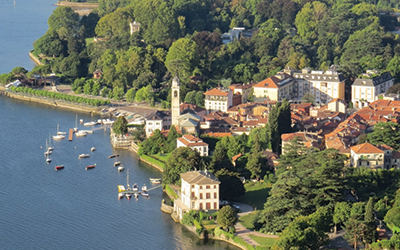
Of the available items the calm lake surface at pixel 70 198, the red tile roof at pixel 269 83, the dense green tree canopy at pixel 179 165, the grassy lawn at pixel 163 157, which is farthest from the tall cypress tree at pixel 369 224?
the red tile roof at pixel 269 83

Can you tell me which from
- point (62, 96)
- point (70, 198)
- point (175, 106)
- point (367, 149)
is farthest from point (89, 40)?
point (367, 149)

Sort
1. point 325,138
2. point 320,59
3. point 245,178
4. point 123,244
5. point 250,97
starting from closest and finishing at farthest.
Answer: point 123,244, point 245,178, point 325,138, point 250,97, point 320,59

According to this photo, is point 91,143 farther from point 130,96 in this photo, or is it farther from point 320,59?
point 320,59

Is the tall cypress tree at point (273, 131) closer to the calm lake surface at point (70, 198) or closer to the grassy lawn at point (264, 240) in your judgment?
the calm lake surface at point (70, 198)

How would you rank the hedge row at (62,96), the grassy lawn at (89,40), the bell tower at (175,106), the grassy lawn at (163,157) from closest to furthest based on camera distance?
the grassy lawn at (163,157), the bell tower at (175,106), the hedge row at (62,96), the grassy lawn at (89,40)

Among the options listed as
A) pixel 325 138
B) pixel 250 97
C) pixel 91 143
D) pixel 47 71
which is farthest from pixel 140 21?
pixel 325 138
